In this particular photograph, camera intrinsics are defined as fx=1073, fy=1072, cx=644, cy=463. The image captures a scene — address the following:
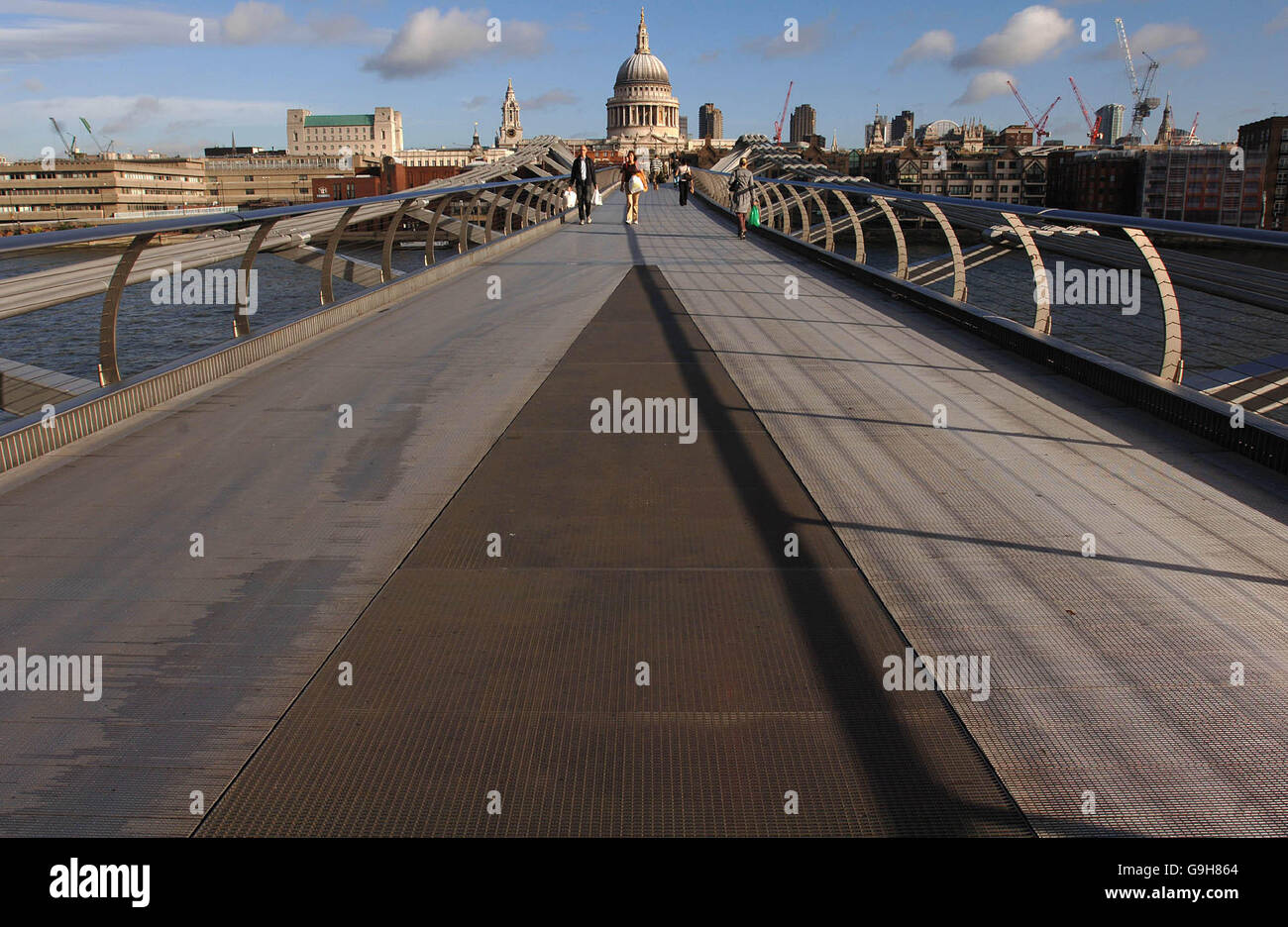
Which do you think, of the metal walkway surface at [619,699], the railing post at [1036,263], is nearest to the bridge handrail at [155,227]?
the metal walkway surface at [619,699]

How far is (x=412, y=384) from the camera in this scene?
307 inches

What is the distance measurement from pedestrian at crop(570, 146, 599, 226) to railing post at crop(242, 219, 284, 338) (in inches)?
579

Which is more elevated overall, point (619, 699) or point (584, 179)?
point (584, 179)

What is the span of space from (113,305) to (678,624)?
15.2ft

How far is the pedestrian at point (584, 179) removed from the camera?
77.2ft

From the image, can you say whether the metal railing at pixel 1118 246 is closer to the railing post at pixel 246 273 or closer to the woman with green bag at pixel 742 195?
the railing post at pixel 246 273

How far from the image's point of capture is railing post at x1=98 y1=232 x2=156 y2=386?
628 cm

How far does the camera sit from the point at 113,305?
21.3 ft

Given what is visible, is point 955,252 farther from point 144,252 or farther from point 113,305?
point 113,305

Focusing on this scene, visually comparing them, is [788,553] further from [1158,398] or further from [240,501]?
[1158,398]

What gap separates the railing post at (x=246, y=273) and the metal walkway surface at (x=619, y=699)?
4.18m

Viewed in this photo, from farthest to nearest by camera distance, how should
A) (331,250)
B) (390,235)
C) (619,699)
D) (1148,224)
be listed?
1. (390,235)
2. (331,250)
3. (1148,224)
4. (619,699)

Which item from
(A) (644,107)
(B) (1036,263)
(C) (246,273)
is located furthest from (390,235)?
(A) (644,107)

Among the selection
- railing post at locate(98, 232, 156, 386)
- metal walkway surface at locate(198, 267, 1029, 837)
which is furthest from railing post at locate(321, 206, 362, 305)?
metal walkway surface at locate(198, 267, 1029, 837)
